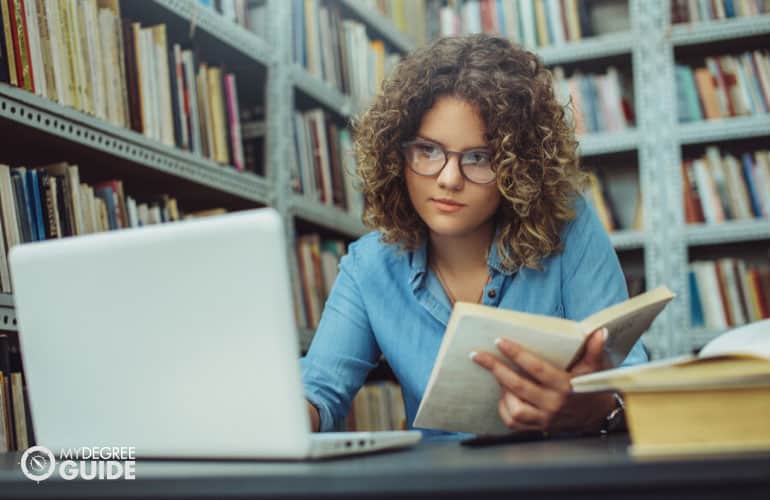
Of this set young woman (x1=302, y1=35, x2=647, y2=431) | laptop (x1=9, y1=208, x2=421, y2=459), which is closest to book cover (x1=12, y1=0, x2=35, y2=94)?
young woman (x1=302, y1=35, x2=647, y2=431)

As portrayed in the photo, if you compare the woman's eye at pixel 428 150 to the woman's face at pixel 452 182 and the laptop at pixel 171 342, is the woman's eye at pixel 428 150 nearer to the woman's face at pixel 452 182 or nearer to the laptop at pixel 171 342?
the woman's face at pixel 452 182

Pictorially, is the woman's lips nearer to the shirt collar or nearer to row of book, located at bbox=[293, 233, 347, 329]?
the shirt collar

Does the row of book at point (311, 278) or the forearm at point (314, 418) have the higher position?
the row of book at point (311, 278)

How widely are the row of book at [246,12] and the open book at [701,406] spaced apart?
1.57 metres

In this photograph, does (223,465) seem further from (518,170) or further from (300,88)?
(300,88)

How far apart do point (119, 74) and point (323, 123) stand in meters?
0.91

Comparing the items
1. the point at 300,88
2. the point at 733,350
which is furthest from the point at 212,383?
the point at 300,88

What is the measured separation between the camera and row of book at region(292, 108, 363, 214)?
2.26 m

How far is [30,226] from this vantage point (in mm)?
1312

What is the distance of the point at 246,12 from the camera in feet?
7.00

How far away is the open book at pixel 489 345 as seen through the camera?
74 cm

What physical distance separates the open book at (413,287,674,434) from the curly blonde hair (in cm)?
38

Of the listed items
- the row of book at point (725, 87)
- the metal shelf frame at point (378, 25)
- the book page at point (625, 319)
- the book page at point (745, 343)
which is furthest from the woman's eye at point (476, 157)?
the row of book at point (725, 87)

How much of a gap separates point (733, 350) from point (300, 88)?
1.84 m
